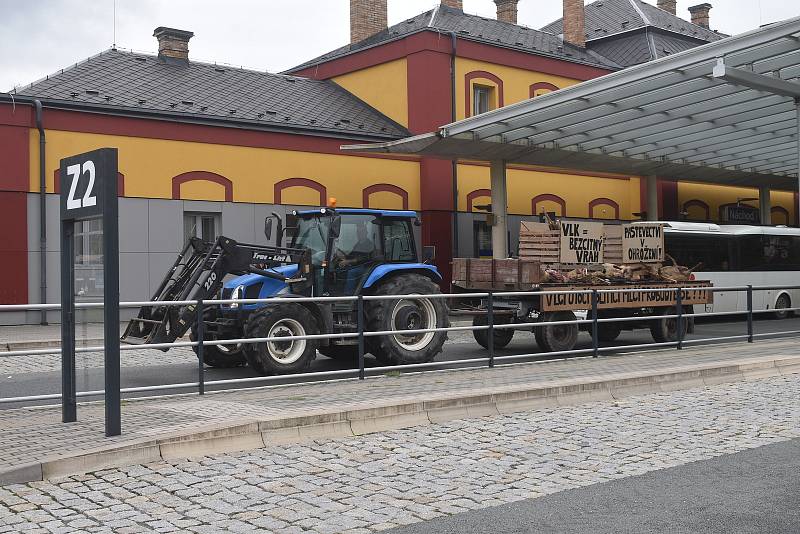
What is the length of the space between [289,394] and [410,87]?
21823 mm

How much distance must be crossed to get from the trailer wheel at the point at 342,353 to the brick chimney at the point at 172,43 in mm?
19121

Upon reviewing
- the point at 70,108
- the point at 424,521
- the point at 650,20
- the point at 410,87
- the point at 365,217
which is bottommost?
the point at 424,521

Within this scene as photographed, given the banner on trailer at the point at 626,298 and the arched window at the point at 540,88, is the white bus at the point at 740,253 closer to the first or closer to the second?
the banner on trailer at the point at 626,298

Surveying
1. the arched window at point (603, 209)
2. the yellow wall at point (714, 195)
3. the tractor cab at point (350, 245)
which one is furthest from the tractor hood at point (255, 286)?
the yellow wall at point (714, 195)

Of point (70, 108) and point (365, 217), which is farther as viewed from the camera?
point (70, 108)

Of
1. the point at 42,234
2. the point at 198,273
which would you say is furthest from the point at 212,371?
the point at 42,234

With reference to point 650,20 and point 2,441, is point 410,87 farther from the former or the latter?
point 2,441

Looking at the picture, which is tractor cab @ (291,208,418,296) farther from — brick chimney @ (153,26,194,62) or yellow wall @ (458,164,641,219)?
brick chimney @ (153,26,194,62)

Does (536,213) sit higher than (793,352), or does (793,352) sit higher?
(536,213)

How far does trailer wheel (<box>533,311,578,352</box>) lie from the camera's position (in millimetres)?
15344

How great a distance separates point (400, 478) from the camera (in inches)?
273

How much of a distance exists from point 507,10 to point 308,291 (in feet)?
98.4

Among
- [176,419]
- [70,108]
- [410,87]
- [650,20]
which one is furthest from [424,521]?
[650,20]

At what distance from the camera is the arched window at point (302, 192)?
89.6ft
